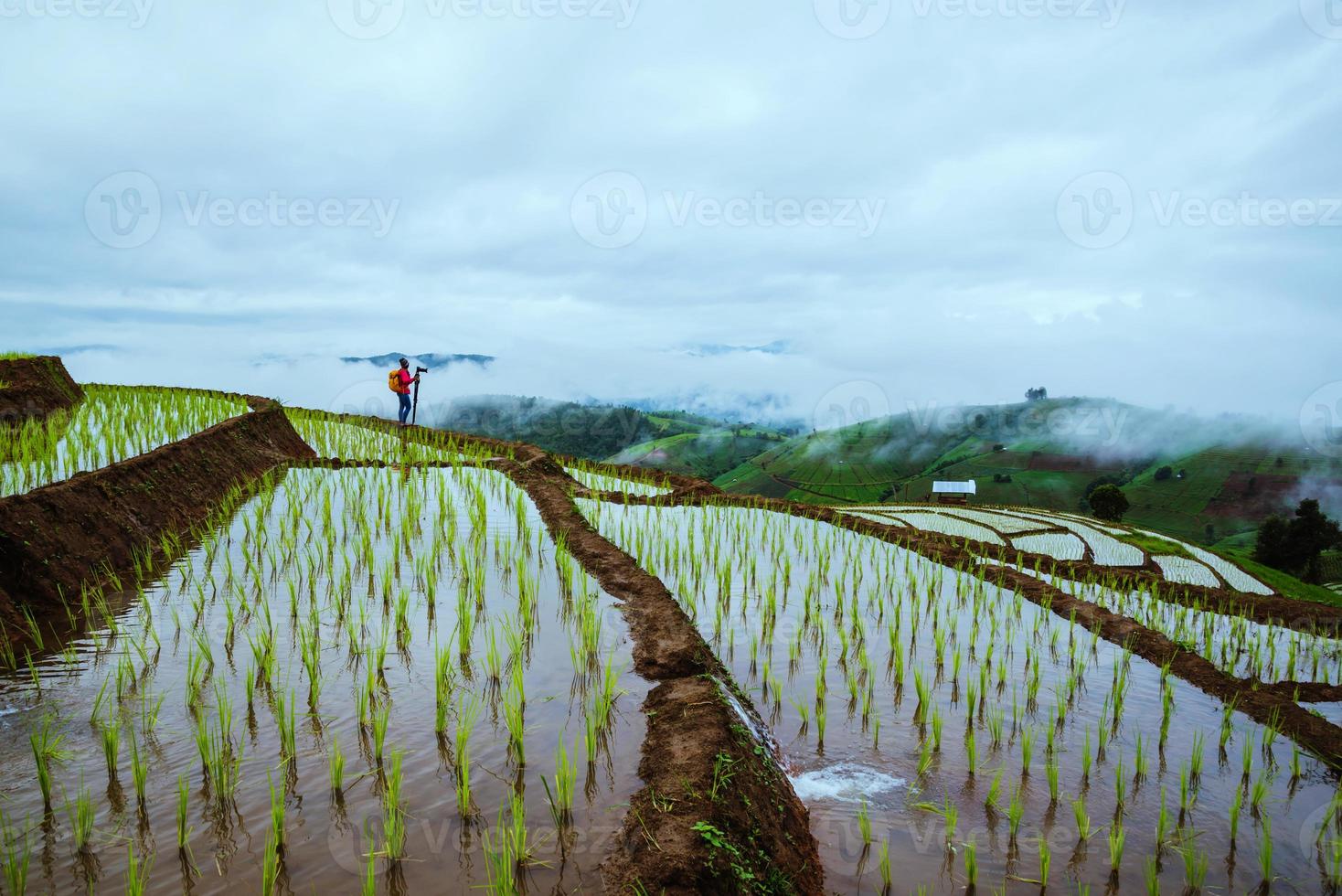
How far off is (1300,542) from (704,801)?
1905 inches

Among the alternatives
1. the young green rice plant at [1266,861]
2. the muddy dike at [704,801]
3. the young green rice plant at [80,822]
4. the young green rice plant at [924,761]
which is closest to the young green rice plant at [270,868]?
the young green rice plant at [80,822]

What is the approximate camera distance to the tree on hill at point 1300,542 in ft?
125

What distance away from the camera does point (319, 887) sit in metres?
2.26

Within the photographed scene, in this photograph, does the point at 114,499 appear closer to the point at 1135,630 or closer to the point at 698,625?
the point at 698,625

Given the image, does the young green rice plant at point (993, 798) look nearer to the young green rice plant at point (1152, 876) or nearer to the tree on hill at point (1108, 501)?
the young green rice plant at point (1152, 876)

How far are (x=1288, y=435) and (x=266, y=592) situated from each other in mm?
138250

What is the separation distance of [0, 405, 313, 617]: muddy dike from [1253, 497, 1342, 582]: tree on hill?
1890 inches

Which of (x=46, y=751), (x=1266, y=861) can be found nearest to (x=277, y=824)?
(x=46, y=751)

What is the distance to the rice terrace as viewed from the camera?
2512mm

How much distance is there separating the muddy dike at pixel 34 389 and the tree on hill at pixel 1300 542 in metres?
49.8

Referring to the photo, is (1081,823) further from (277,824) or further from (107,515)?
(107,515)

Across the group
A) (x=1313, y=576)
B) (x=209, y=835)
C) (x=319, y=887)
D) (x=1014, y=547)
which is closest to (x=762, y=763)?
(x=319, y=887)

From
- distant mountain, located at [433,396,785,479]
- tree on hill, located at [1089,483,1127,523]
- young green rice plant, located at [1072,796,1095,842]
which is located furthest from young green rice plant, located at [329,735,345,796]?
distant mountain, located at [433,396,785,479]

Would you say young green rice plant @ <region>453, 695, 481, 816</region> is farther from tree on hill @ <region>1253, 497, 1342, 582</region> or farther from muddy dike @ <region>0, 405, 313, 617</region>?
tree on hill @ <region>1253, 497, 1342, 582</region>
